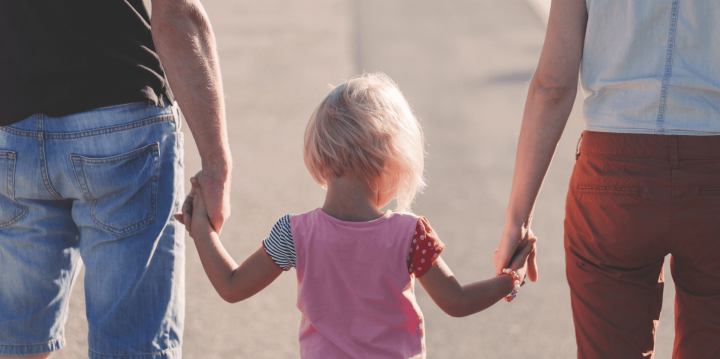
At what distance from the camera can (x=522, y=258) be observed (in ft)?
7.83

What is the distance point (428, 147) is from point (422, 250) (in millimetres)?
4850

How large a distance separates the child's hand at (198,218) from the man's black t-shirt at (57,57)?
1.16 feet

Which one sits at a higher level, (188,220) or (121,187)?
(121,187)

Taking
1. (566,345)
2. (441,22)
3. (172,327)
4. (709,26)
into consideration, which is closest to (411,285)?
(172,327)

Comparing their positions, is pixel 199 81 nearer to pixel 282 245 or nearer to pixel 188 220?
pixel 188 220

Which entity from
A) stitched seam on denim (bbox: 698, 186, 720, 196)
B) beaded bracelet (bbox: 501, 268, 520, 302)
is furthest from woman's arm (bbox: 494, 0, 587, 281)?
stitched seam on denim (bbox: 698, 186, 720, 196)

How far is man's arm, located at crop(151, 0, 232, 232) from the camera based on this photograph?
81.0 inches

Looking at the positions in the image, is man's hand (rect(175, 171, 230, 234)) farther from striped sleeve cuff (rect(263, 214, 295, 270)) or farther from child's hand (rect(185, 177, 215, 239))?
striped sleeve cuff (rect(263, 214, 295, 270))

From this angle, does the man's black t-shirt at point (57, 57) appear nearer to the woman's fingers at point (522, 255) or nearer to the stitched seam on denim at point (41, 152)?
the stitched seam on denim at point (41, 152)

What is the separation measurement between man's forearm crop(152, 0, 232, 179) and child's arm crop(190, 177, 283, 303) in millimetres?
204

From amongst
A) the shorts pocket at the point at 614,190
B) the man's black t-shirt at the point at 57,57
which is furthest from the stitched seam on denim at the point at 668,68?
the man's black t-shirt at the point at 57,57

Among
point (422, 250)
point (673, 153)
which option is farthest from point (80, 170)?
point (673, 153)

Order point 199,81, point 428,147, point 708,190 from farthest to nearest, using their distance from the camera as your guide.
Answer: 1. point 428,147
2. point 199,81
3. point 708,190

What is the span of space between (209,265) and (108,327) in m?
0.34
